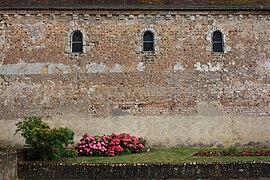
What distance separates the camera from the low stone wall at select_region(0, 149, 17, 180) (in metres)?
9.39

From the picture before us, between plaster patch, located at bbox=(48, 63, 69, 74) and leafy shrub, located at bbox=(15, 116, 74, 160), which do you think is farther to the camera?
plaster patch, located at bbox=(48, 63, 69, 74)

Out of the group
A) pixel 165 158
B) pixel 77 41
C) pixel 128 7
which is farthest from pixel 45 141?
pixel 128 7

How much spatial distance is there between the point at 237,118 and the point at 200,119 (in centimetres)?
158

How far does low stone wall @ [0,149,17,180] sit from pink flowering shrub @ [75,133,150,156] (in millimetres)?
3647

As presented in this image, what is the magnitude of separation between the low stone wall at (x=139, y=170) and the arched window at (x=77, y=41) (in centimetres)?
662

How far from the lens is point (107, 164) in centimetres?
1030

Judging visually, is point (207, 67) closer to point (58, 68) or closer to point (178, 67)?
point (178, 67)

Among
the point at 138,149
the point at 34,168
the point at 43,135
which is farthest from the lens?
the point at 138,149

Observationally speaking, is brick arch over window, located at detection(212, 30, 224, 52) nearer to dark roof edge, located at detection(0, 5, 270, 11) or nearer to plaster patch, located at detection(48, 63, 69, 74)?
dark roof edge, located at detection(0, 5, 270, 11)

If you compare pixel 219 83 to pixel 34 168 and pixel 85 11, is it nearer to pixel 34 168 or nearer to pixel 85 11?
pixel 85 11

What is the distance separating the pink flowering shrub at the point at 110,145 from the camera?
13.5 meters

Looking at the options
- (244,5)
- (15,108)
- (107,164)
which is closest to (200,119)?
(244,5)

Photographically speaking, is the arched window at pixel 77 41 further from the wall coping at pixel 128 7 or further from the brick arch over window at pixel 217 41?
the brick arch over window at pixel 217 41

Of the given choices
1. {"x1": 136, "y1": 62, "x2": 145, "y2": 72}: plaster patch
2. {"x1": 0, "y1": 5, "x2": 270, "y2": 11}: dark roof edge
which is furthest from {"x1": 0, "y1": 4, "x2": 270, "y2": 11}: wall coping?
{"x1": 136, "y1": 62, "x2": 145, "y2": 72}: plaster patch
